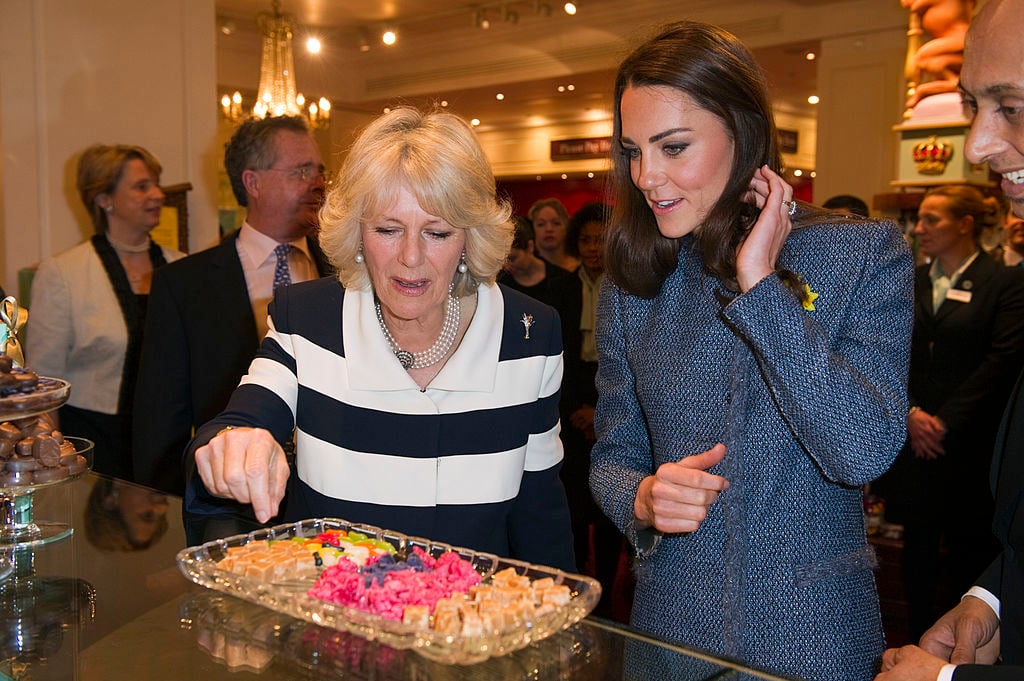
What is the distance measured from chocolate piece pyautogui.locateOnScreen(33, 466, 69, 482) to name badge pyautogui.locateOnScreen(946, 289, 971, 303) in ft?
12.6

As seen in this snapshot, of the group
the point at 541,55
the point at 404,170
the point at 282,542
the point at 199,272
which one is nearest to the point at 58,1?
the point at 199,272

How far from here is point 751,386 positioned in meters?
1.65

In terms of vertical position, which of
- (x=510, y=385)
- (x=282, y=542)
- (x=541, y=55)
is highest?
(x=541, y=55)

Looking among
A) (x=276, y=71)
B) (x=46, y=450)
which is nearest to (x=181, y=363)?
(x=46, y=450)

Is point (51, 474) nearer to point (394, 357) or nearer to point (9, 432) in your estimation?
point (9, 432)

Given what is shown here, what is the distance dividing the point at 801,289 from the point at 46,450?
4.42 feet

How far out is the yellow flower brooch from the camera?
160cm

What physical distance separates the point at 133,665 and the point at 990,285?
4.07 meters

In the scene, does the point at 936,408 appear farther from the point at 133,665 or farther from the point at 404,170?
the point at 133,665

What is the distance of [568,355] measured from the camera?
4.91 meters

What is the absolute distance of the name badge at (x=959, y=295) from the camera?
433 centimetres

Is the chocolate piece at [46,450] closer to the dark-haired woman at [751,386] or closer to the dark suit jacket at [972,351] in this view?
the dark-haired woman at [751,386]

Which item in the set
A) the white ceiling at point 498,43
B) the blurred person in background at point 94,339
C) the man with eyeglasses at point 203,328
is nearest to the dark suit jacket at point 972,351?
the man with eyeglasses at point 203,328

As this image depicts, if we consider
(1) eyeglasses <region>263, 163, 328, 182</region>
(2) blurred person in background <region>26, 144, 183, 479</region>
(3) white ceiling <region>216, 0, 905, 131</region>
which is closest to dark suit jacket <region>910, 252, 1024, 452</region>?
(1) eyeglasses <region>263, 163, 328, 182</region>
